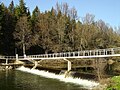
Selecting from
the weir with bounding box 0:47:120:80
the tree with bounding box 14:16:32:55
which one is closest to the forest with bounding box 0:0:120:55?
the tree with bounding box 14:16:32:55

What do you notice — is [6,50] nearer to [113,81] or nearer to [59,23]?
[59,23]

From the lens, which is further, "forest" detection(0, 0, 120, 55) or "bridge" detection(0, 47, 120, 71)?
"forest" detection(0, 0, 120, 55)

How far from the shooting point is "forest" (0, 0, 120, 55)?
6881 centimetres

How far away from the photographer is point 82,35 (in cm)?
7444

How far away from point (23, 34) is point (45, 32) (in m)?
6.94

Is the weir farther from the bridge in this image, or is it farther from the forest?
the forest

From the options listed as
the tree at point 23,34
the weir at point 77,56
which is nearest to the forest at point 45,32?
the tree at point 23,34

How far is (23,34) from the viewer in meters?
67.2

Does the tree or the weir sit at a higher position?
the tree

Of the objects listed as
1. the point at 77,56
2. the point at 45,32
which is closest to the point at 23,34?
the point at 45,32

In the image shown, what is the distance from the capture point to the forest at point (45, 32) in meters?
68.8

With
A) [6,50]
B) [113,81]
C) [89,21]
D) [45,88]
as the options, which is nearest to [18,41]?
[6,50]

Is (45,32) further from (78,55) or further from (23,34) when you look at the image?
(78,55)

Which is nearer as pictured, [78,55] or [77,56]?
[77,56]
